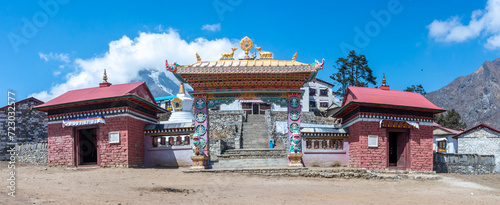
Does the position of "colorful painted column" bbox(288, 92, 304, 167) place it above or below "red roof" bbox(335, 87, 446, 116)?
below

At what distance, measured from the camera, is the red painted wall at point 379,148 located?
20188 millimetres

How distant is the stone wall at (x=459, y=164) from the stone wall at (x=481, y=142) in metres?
3.17

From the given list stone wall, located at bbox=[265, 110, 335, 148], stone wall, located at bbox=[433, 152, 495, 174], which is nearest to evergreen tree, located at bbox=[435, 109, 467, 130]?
stone wall, located at bbox=[265, 110, 335, 148]

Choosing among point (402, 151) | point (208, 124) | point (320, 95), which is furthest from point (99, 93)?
point (320, 95)

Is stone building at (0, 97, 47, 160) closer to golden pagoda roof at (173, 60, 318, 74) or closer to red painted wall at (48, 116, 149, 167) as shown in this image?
red painted wall at (48, 116, 149, 167)

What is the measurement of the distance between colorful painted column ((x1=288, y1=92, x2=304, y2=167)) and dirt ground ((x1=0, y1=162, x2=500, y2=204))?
88.8 inches

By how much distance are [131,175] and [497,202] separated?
42.7 feet

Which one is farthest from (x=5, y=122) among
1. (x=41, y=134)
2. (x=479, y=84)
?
(x=479, y=84)

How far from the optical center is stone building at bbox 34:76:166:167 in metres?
19.7

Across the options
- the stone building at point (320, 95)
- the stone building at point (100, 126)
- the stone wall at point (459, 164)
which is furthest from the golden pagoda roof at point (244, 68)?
the stone building at point (320, 95)

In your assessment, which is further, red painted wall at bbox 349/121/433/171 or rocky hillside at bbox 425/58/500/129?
rocky hillside at bbox 425/58/500/129

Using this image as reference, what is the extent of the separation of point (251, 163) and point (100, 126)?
24.4 ft

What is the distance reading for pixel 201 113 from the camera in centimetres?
2014

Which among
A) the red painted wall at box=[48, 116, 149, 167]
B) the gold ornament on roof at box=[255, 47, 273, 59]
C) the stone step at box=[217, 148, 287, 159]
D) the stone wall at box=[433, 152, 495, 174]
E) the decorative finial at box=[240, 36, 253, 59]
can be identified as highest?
the decorative finial at box=[240, 36, 253, 59]
